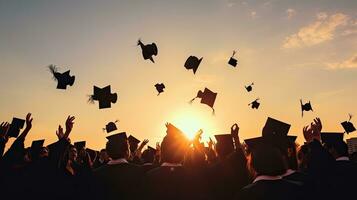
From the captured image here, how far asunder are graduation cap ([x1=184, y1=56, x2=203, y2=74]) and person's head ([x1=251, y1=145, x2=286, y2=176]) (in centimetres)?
778

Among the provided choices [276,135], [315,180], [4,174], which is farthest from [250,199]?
[276,135]

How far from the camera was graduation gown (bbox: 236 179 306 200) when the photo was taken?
3469mm

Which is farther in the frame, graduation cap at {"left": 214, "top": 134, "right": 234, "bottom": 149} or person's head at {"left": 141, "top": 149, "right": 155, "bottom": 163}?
person's head at {"left": 141, "top": 149, "right": 155, "bottom": 163}

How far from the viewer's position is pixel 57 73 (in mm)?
10570

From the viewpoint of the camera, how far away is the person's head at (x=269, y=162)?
3.46 meters

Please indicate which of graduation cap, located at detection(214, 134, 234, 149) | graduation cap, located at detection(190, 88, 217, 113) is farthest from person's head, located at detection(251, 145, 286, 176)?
graduation cap, located at detection(190, 88, 217, 113)

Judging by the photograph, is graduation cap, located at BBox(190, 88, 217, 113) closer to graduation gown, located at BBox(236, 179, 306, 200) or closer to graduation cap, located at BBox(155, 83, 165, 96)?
graduation cap, located at BBox(155, 83, 165, 96)

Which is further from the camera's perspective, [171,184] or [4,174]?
[4,174]

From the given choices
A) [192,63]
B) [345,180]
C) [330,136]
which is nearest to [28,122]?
[345,180]

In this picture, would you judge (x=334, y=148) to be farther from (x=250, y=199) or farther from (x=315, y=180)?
(x=250, y=199)

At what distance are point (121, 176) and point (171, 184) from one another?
66cm

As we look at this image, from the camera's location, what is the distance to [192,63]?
11.3 m

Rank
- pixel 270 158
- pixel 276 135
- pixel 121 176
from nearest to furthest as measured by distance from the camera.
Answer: pixel 270 158 → pixel 121 176 → pixel 276 135

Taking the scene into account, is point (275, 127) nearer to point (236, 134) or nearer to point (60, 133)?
point (236, 134)
